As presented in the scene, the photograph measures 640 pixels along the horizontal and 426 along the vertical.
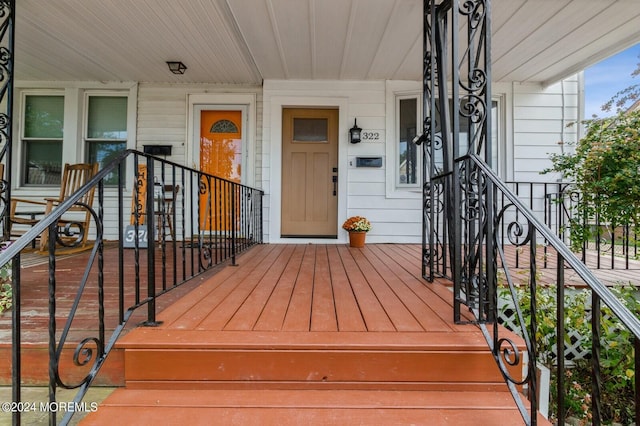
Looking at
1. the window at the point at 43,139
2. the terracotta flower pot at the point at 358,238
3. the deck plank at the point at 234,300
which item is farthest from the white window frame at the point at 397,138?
the window at the point at 43,139

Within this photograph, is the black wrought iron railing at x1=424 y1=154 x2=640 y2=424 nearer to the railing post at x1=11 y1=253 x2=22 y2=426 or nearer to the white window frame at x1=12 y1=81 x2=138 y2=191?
the railing post at x1=11 y1=253 x2=22 y2=426

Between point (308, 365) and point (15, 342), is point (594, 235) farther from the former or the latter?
point (15, 342)

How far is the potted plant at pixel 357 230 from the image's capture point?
407 cm

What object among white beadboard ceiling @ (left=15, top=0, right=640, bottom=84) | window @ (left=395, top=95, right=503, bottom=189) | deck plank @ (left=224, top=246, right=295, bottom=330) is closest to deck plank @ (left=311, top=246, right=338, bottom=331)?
deck plank @ (left=224, top=246, right=295, bottom=330)

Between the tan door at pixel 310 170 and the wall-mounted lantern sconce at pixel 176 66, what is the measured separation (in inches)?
55.8

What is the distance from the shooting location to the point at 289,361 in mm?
1281

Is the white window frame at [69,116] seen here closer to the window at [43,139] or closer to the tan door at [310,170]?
the window at [43,139]

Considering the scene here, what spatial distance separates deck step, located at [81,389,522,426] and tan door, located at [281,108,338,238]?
3.34m

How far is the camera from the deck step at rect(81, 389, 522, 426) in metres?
1.11

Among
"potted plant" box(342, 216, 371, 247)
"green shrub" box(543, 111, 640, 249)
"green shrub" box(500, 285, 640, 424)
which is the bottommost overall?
"green shrub" box(500, 285, 640, 424)

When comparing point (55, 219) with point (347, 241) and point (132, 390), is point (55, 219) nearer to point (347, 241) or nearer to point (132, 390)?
point (132, 390)

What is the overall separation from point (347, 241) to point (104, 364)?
340 centimetres

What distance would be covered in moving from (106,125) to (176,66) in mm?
1576

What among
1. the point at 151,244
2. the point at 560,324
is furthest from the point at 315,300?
the point at 560,324
